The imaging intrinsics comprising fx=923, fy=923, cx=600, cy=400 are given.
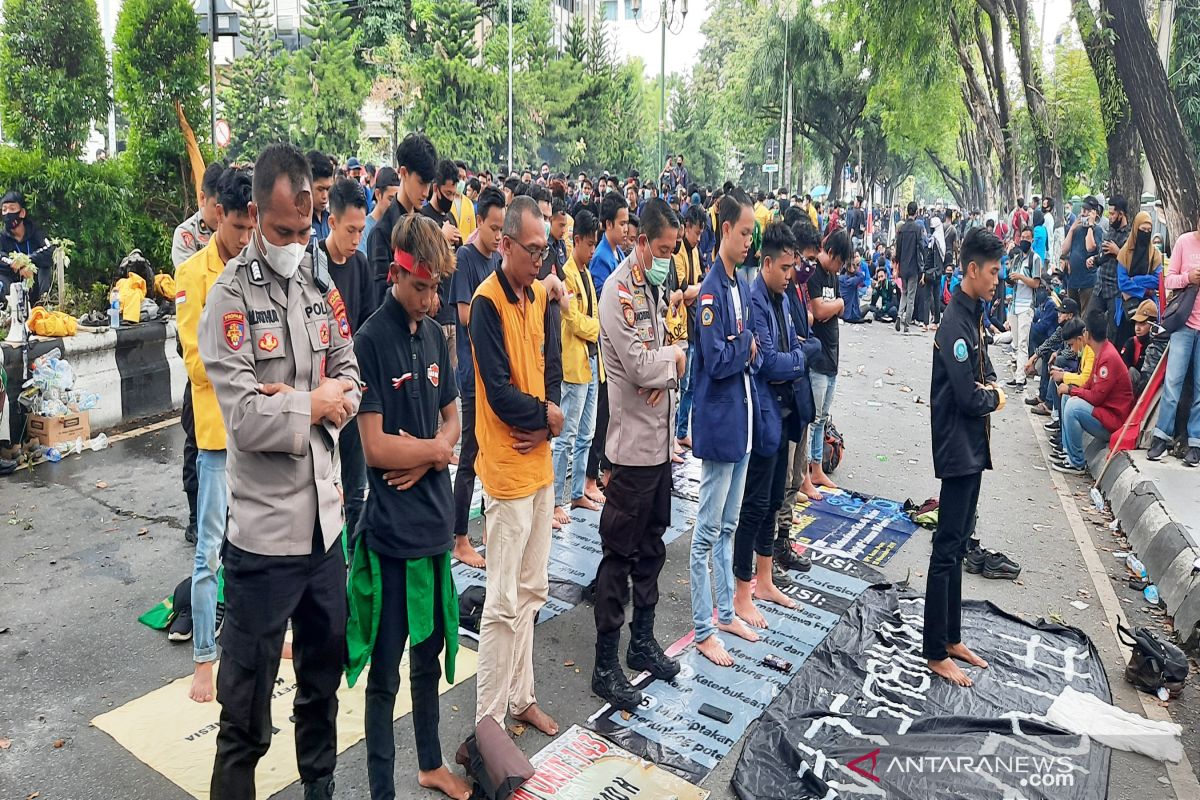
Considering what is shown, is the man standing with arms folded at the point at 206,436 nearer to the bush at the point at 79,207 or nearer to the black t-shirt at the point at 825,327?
the black t-shirt at the point at 825,327

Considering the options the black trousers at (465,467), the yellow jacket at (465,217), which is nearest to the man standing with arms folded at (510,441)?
the black trousers at (465,467)

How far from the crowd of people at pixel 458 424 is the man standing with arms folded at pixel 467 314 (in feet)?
0.06

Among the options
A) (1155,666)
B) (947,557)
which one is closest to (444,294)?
(947,557)

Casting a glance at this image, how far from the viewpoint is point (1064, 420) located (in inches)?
347

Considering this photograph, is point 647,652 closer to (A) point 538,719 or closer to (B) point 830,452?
(A) point 538,719

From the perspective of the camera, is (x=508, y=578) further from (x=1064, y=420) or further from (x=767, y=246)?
(x=1064, y=420)

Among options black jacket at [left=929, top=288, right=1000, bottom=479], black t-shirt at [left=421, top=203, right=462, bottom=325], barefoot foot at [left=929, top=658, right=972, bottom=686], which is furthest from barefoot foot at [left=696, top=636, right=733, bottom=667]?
black t-shirt at [left=421, top=203, right=462, bottom=325]

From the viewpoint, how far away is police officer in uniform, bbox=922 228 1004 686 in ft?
15.1

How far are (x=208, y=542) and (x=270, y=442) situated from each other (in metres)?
1.65

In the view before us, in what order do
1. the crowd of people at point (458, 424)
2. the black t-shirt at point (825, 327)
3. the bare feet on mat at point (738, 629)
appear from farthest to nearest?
1. the black t-shirt at point (825, 327)
2. the bare feet on mat at point (738, 629)
3. the crowd of people at point (458, 424)

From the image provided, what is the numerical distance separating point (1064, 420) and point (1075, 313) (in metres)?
2.29

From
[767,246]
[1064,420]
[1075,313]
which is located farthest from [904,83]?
[767,246]

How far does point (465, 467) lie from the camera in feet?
19.0

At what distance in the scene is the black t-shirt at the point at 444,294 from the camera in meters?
5.83
